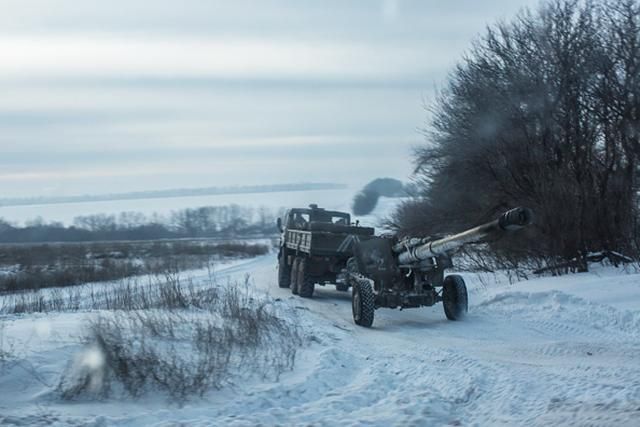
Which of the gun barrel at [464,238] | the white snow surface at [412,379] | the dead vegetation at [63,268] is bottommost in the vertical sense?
the dead vegetation at [63,268]

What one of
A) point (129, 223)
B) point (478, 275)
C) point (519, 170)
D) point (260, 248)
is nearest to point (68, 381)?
point (478, 275)

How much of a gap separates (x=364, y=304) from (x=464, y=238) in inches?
94.3

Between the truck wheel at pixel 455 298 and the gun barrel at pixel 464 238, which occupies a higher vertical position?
the gun barrel at pixel 464 238

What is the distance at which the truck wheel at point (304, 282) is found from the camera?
Answer: 1944 cm

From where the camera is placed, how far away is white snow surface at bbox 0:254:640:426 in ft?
21.6

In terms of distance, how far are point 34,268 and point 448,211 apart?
19048 millimetres

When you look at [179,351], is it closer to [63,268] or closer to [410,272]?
[410,272]

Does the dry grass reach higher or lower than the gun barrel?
lower

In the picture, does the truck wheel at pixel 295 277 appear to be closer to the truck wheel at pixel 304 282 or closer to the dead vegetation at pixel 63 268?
the truck wheel at pixel 304 282

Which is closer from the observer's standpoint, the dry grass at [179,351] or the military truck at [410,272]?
the dry grass at [179,351]

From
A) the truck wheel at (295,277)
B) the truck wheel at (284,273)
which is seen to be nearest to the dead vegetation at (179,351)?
the truck wheel at (295,277)

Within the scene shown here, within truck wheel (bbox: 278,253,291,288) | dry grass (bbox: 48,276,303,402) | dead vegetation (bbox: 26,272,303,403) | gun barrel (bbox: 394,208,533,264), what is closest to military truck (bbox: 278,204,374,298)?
truck wheel (bbox: 278,253,291,288)

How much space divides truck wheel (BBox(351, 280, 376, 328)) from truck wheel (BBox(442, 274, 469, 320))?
1.49 metres

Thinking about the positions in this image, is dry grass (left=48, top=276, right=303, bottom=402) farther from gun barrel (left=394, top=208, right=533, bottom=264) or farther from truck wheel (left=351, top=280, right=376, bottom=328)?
gun barrel (left=394, top=208, right=533, bottom=264)
